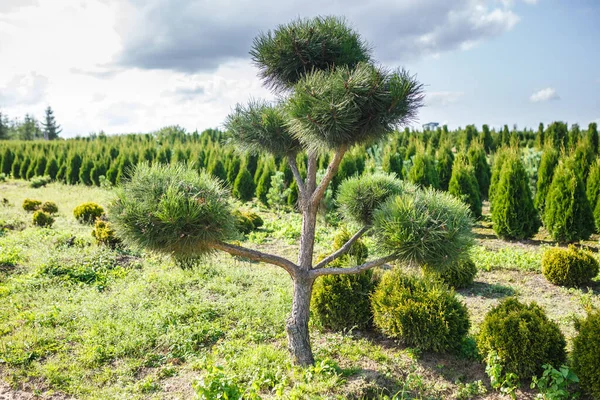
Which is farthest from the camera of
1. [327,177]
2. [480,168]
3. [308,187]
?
[480,168]

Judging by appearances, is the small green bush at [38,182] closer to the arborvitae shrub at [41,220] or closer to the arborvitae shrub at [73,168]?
the arborvitae shrub at [73,168]

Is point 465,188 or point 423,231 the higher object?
point 465,188

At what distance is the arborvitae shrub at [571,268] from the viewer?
5.92 m

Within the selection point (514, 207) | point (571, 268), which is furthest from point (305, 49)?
point (514, 207)

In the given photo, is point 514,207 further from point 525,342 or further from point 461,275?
point 525,342

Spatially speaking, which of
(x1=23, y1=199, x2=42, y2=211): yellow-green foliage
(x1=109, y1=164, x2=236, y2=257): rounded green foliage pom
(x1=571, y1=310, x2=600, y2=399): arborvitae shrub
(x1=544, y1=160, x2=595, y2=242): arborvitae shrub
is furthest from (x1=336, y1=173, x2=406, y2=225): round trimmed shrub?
(x1=23, y1=199, x2=42, y2=211): yellow-green foliage

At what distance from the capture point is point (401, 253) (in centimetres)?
319

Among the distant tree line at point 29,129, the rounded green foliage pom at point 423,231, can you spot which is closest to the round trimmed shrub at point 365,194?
the rounded green foliage pom at point 423,231

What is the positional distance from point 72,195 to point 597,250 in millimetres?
14523

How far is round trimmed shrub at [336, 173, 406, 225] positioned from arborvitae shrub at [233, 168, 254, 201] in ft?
31.5

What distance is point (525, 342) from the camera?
3490 mm

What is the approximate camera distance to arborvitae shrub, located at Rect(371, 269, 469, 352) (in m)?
3.96

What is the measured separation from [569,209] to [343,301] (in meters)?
6.04

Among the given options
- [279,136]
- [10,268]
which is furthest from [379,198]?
[10,268]
